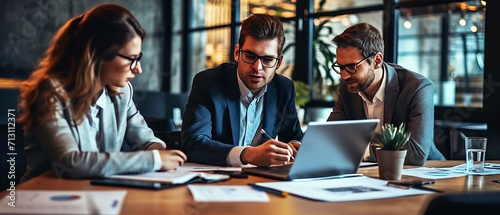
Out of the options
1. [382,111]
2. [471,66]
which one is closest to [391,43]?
[471,66]

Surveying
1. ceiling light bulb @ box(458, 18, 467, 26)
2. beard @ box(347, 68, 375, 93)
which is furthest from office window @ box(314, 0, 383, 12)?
beard @ box(347, 68, 375, 93)

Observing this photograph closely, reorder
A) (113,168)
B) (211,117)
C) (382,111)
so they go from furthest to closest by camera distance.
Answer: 1. (382,111)
2. (211,117)
3. (113,168)

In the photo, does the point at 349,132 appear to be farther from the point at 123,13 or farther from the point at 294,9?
the point at 294,9

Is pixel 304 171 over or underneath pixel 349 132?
underneath

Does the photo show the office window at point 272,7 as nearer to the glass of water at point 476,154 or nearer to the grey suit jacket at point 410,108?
the grey suit jacket at point 410,108

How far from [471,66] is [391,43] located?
0.66 m

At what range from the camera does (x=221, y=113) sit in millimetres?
2559

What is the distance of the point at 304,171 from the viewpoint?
5.93 ft

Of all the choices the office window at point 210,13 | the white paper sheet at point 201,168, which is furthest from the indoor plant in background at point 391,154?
the office window at point 210,13

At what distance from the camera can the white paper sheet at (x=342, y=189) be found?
1.49 m

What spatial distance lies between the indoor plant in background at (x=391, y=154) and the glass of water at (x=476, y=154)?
0.42 m

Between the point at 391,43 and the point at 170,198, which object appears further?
the point at 391,43

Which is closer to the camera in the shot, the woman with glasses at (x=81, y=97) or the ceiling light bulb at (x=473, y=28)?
the woman with glasses at (x=81, y=97)

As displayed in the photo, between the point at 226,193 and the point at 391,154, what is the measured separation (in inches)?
25.4
